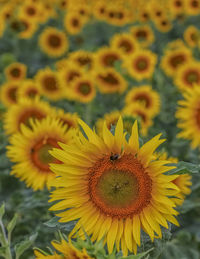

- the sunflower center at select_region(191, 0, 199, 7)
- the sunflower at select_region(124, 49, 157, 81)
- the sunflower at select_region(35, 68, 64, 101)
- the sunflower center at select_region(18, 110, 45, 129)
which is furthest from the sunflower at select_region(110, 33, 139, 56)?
the sunflower center at select_region(18, 110, 45, 129)

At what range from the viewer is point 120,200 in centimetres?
168

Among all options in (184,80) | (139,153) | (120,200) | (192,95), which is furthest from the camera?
(184,80)

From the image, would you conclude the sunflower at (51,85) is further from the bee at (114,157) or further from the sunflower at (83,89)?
the bee at (114,157)

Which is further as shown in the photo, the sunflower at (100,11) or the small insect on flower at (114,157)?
the sunflower at (100,11)

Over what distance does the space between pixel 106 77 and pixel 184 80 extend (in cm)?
81

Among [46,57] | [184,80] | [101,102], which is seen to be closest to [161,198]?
[184,80]

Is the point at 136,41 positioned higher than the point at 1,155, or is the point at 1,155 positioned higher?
the point at 136,41

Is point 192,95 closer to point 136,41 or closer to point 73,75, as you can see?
point 73,75

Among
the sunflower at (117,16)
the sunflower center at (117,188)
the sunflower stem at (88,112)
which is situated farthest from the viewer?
the sunflower at (117,16)

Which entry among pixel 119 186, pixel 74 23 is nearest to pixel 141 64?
pixel 74 23

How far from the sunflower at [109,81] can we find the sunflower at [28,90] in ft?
2.12

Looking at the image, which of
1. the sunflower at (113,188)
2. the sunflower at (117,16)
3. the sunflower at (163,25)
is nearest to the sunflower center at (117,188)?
the sunflower at (113,188)

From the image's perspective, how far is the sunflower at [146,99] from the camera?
150 inches

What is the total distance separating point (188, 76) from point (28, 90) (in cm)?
164
